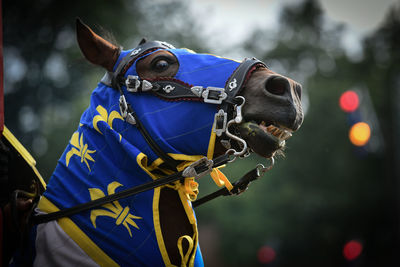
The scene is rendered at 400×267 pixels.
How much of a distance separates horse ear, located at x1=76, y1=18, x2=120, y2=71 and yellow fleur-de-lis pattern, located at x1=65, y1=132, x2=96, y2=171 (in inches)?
20.3

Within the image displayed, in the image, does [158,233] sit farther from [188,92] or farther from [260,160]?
[260,160]

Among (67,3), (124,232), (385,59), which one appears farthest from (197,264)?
(385,59)

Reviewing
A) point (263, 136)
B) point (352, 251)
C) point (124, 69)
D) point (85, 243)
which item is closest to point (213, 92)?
point (263, 136)

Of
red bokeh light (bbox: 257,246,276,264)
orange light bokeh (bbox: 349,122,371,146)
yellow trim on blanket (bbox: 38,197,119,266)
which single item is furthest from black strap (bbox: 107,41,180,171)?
red bokeh light (bbox: 257,246,276,264)

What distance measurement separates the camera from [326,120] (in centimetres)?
1725

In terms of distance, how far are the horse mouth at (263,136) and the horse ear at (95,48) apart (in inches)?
41.3

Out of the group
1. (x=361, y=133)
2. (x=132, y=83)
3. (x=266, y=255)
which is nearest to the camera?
(x=132, y=83)

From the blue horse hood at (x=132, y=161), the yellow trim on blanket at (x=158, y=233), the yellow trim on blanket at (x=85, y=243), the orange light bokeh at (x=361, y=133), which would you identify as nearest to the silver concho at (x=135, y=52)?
the blue horse hood at (x=132, y=161)

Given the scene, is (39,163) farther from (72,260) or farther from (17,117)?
(72,260)

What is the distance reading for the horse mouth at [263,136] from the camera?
78.4 inches

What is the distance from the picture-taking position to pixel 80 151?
2367mm

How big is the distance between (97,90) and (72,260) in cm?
111

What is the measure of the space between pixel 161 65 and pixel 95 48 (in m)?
0.50

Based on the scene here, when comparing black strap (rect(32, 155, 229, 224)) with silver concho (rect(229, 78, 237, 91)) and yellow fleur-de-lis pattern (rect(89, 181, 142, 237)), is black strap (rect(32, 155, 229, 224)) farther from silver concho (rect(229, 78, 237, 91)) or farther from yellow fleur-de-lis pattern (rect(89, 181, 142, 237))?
silver concho (rect(229, 78, 237, 91))
